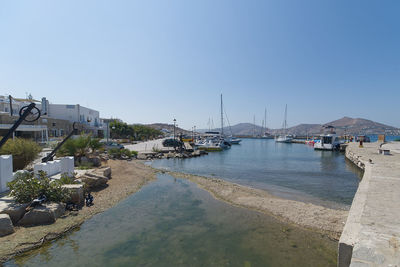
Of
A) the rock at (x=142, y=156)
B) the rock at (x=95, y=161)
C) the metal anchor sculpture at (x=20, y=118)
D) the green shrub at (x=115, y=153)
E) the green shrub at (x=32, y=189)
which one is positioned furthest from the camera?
the rock at (x=142, y=156)

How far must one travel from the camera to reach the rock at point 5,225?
6.83 meters

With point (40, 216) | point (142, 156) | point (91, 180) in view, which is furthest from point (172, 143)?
point (40, 216)

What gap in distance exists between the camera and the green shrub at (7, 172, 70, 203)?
26.9 ft

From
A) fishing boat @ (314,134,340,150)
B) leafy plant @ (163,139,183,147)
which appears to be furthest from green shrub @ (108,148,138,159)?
fishing boat @ (314,134,340,150)

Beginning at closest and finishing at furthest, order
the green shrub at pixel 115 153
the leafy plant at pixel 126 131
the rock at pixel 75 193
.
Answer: the rock at pixel 75 193 → the green shrub at pixel 115 153 → the leafy plant at pixel 126 131

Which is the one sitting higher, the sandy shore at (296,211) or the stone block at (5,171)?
the stone block at (5,171)

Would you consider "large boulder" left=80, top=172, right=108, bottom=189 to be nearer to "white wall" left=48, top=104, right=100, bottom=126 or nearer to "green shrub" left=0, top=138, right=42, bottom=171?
"green shrub" left=0, top=138, right=42, bottom=171

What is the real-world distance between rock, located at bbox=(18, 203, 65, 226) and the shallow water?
115 centimetres

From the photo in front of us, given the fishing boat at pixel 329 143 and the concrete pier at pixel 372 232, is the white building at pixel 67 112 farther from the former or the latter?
the fishing boat at pixel 329 143

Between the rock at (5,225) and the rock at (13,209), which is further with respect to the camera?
the rock at (13,209)

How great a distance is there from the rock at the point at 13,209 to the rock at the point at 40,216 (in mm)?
229

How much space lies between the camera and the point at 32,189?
27.7 ft

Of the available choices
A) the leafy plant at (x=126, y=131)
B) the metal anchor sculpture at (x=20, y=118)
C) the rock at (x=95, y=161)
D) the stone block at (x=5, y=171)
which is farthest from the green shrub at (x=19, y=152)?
the leafy plant at (x=126, y=131)

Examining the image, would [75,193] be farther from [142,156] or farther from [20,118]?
[142,156]
